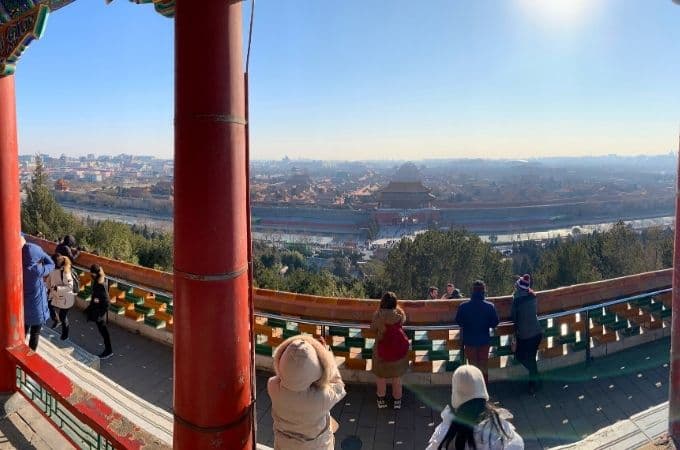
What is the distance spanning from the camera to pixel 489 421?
6.63 feet

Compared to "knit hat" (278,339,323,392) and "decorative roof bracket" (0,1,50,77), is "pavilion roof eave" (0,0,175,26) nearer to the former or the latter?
"decorative roof bracket" (0,1,50,77)

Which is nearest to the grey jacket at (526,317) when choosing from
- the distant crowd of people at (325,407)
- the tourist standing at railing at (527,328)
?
the tourist standing at railing at (527,328)

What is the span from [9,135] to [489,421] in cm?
376

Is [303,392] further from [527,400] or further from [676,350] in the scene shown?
[527,400]

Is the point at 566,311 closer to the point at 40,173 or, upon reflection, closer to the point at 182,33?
the point at 182,33

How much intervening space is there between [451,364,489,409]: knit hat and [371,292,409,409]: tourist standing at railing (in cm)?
186

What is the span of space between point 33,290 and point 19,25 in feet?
→ 7.91

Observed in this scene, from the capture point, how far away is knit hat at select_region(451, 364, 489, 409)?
6.61 ft

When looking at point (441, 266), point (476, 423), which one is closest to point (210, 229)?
point (476, 423)

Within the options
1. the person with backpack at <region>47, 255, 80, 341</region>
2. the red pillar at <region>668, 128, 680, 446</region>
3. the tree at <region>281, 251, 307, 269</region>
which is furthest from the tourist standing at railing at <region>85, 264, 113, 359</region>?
the tree at <region>281, 251, 307, 269</region>

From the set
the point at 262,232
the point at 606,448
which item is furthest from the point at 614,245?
the point at 262,232

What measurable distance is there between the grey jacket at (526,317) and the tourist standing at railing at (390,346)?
105 centimetres

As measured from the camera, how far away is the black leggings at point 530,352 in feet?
14.2

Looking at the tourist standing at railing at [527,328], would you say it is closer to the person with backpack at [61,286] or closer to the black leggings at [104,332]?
the black leggings at [104,332]
